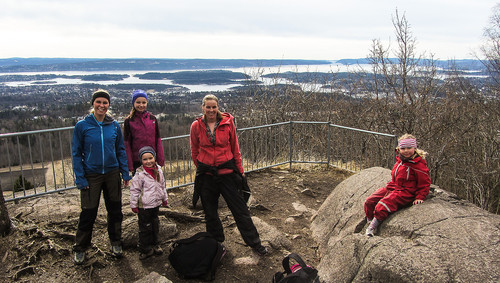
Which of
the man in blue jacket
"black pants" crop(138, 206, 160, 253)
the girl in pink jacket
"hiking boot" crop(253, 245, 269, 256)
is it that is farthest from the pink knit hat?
the man in blue jacket

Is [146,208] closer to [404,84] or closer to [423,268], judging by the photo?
[423,268]

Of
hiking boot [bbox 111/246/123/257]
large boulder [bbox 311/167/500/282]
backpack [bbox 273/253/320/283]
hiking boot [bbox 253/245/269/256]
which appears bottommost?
hiking boot [bbox 253/245/269/256]

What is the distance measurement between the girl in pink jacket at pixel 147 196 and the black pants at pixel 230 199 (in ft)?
1.90

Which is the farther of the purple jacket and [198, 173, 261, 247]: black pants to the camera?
the purple jacket

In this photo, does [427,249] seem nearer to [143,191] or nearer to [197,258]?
[197,258]

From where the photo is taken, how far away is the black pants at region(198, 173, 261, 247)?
440 centimetres

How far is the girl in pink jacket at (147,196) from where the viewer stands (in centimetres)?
425

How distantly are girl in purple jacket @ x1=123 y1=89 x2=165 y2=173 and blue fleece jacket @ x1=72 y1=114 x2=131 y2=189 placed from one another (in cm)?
38

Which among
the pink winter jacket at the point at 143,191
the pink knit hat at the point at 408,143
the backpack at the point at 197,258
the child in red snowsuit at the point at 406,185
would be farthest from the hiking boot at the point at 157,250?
the pink knit hat at the point at 408,143

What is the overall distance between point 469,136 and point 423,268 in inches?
744

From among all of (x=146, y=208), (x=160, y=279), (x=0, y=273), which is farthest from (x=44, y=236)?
(x=160, y=279)

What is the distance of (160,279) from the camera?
3496 mm

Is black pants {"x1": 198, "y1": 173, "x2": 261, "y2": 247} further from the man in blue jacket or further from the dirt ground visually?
the man in blue jacket

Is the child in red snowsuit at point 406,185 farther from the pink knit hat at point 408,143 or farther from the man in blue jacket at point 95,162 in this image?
the man in blue jacket at point 95,162
